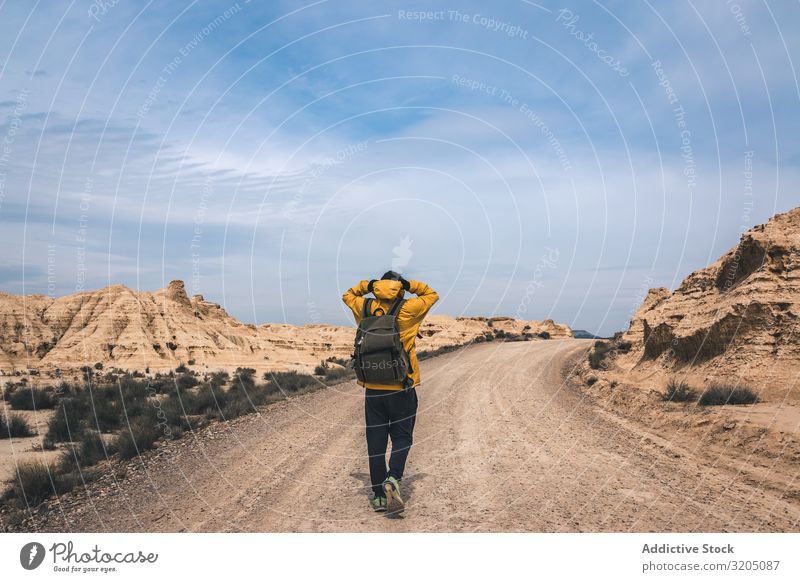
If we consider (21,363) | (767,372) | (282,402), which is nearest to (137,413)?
(282,402)

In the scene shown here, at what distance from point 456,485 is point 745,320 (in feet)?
30.8

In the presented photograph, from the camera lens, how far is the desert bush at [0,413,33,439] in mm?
12342

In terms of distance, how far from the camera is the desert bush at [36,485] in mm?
7152

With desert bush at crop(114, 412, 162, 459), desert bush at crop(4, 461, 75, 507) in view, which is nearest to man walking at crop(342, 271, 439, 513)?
desert bush at crop(4, 461, 75, 507)

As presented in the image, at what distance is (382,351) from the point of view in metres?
5.54

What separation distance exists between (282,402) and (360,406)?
2747mm

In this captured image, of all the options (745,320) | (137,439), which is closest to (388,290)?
(137,439)

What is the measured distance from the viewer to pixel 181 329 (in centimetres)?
4672

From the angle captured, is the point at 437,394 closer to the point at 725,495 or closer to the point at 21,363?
the point at 725,495

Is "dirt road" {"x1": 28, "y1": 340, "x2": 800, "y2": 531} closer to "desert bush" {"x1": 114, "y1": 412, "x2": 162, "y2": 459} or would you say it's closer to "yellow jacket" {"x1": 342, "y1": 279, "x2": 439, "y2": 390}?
"desert bush" {"x1": 114, "y1": 412, "x2": 162, "y2": 459}

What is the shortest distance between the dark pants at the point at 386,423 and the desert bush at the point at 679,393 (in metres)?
8.32

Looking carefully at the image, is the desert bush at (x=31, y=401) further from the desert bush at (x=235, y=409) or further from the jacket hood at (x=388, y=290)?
the jacket hood at (x=388, y=290)

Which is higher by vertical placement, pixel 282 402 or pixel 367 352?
pixel 367 352

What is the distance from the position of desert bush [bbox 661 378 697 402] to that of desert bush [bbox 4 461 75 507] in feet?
37.6
